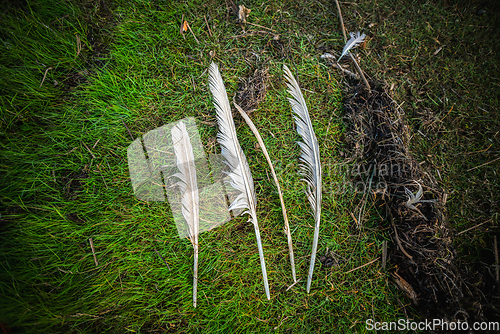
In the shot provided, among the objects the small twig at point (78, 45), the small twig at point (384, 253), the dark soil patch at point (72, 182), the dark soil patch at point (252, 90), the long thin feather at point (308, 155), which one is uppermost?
the small twig at point (78, 45)

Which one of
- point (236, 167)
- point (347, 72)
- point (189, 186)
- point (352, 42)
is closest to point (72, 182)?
point (189, 186)

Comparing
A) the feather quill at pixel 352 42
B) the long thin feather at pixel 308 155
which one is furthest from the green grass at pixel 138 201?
the feather quill at pixel 352 42

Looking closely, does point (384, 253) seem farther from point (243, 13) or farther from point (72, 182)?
point (72, 182)

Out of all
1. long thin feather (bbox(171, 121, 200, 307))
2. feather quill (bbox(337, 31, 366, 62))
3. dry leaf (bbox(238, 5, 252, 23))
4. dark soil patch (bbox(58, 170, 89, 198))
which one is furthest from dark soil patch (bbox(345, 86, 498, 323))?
dark soil patch (bbox(58, 170, 89, 198))

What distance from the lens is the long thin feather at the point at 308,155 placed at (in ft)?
6.41

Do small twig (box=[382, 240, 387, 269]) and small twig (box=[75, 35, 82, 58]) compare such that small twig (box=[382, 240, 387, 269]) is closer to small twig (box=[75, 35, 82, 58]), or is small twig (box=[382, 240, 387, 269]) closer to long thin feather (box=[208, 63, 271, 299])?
long thin feather (box=[208, 63, 271, 299])

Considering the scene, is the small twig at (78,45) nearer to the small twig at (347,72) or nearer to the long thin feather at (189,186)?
the long thin feather at (189,186)

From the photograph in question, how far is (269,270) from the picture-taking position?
2018 mm

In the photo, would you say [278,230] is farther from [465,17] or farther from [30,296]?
[465,17]

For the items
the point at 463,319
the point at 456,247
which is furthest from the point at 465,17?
the point at 463,319

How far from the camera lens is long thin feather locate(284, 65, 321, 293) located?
1.95 m

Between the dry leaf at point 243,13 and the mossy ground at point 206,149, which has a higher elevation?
the dry leaf at point 243,13

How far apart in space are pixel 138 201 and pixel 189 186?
0.53 meters

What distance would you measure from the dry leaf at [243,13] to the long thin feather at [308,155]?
692 millimetres
